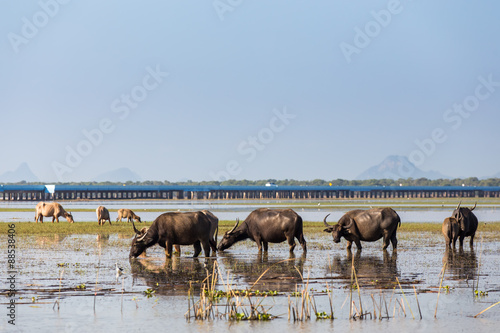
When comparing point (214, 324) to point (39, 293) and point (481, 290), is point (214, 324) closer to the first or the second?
point (39, 293)

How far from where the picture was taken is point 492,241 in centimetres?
3403

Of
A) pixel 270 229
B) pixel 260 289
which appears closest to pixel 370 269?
pixel 260 289

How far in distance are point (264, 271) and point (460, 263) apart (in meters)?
6.91

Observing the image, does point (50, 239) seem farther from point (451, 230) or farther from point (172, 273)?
point (451, 230)

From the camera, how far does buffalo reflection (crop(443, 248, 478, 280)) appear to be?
21391 mm

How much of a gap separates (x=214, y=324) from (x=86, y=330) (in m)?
2.46

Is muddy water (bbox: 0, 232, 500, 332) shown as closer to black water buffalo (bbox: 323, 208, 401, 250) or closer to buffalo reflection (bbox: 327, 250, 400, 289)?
buffalo reflection (bbox: 327, 250, 400, 289)

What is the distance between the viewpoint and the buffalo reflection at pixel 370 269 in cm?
1995

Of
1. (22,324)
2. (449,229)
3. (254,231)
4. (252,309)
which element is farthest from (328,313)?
(449,229)

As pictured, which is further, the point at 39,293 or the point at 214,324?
the point at 39,293

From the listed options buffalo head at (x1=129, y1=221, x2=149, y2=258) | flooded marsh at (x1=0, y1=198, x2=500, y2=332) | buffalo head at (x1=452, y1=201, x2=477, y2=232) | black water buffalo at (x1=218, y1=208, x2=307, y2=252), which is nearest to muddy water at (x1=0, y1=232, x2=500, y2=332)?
flooded marsh at (x1=0, y1=198, x2=500, y2=332)

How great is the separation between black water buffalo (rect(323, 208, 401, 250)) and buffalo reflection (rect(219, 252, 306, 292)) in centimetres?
255

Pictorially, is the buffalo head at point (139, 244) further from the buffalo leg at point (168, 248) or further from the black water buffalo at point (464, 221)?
the black water buffalo at point (464, 221)

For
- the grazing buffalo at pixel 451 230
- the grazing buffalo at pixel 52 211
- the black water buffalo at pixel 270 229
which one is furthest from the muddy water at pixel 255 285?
the grazing buffalo at pixel 52 211
